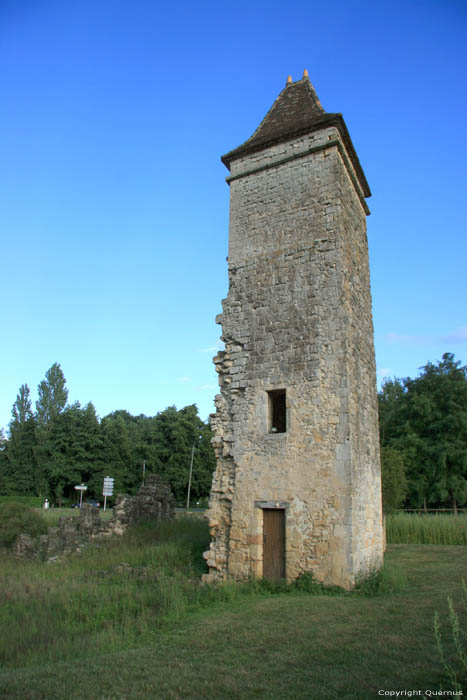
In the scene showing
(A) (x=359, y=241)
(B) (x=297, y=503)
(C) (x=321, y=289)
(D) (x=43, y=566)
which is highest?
(A) (x=359, y=241)

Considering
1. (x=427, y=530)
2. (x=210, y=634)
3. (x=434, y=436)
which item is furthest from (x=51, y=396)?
(x=210, y=634)

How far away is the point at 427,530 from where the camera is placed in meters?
16.3

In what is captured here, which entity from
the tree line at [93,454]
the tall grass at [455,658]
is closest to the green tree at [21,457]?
the tree line at [93,454]

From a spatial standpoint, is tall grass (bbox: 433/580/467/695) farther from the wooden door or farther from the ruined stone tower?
the wooden door

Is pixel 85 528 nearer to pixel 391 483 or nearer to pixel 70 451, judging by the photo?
pixel 391 483

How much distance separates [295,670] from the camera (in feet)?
16.2

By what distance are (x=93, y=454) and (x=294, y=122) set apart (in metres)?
36.6

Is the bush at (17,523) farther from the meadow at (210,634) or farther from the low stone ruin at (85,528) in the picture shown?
the meadow at (210,634)

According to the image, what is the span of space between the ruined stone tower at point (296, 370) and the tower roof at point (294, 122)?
4 cm

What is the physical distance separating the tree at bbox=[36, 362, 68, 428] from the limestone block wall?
125ft

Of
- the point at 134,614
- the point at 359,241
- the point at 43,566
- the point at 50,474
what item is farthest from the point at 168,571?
the point at 50,474

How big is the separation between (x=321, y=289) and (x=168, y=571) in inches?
277

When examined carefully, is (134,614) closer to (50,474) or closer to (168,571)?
(168,571)

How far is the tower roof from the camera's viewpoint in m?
10.9
